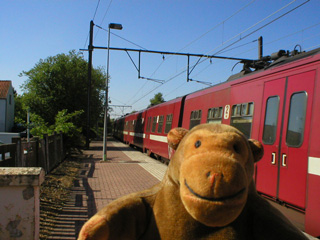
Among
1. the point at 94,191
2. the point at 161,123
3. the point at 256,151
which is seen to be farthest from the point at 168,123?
the point at 256,151

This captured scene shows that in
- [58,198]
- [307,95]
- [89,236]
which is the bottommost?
[58,198]

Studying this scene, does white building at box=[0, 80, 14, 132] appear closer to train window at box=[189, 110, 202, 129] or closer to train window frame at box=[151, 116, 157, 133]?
train window frame at box=[151, 116, 157, 133]

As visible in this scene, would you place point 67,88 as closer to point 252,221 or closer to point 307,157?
point 307,157

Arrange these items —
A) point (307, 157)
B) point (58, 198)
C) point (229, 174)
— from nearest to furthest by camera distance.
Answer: point (229, 174) → point (307, 157) → point (58, 198)

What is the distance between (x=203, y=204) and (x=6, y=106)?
150ft

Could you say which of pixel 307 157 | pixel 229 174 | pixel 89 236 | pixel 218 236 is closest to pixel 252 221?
pixel 218 236

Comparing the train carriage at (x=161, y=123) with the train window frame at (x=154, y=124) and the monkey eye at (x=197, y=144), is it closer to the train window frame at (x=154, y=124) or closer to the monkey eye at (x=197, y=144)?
the train window frame at (x=154, y=124)

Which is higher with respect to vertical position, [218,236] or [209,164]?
[209,164]

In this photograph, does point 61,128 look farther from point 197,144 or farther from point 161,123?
point 197,144

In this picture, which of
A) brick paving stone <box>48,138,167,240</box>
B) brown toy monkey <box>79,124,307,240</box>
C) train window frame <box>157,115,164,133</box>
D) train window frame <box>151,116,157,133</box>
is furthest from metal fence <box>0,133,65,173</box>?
train window frame <box>151,116,157,133</box>

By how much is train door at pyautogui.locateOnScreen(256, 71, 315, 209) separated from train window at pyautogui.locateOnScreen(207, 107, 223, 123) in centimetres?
188

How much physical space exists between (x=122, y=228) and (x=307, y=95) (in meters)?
3.87

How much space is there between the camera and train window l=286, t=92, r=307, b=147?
486 centimetres

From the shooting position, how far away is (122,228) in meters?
2.09
